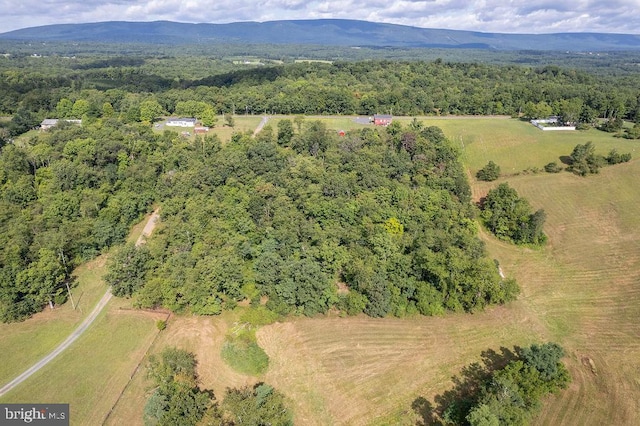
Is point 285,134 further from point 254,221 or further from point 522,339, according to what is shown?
point 522,339

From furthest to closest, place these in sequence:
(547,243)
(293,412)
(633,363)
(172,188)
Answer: (172,188) → (547,243) → (633,363) → (293,412)

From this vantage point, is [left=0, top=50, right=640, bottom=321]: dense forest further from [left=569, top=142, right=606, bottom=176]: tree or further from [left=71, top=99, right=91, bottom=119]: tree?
[left=569, top=142, right=606, bottom=176]: tree

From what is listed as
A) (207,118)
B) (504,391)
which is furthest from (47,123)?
(504,391)

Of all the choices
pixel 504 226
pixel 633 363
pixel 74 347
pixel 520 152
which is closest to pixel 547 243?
pixel 504 226

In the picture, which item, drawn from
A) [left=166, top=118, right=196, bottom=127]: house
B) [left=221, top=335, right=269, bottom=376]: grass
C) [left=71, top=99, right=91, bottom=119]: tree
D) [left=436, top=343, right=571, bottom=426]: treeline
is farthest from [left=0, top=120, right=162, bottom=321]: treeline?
[left=436, top=343, right=571, bottom=426]: treeline

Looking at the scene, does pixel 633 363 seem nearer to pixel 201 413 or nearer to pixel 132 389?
pixel 201 413

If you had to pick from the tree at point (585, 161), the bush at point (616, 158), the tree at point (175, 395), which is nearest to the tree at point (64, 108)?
the tree at point (175, 395)
